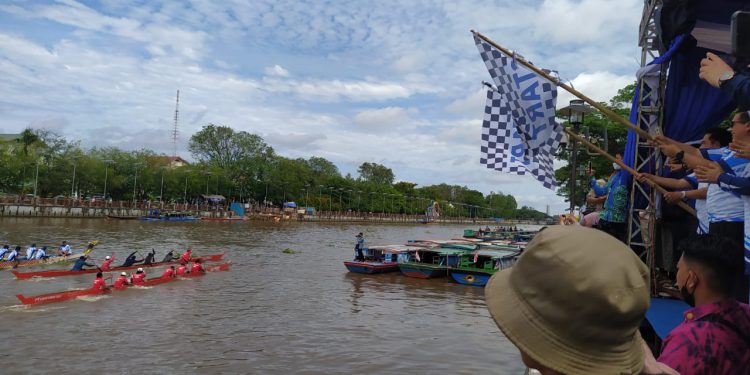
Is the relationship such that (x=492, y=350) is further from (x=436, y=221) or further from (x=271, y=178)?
(x=436, y=221)

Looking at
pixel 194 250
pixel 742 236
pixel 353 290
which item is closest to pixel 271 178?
pixel 194 250

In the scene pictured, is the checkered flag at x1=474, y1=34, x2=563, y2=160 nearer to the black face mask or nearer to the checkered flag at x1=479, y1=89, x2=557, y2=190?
the checkered flag at x1=479, y1=89, x2=557, y2=190

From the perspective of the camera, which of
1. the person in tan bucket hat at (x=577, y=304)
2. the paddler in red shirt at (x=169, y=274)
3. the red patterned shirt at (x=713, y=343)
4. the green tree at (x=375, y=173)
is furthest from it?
the green tree at (x=375, y=173)

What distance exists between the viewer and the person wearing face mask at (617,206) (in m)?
10.0

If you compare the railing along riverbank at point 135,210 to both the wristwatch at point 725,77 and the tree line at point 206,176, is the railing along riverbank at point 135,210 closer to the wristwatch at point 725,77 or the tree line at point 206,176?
the tree line at point 206,176

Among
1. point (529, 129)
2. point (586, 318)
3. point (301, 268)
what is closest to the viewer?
point (586, 318)

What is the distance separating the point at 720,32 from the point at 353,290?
15227mm

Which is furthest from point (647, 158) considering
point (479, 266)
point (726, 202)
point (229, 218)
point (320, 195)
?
point (320, 195)

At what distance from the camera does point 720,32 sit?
7496mm

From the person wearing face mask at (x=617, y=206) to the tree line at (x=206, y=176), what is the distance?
67.8 m

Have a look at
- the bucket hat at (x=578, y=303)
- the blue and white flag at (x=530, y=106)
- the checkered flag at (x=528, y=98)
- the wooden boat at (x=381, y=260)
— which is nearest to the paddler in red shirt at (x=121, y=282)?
the wooden boat at (x=381, y=260)

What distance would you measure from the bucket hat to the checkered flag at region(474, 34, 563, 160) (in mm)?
7772

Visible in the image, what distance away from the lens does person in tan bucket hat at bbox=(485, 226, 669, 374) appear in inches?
57.4

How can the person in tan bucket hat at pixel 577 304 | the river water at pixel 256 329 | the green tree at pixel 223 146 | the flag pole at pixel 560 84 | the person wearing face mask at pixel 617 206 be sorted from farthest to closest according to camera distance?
the green tree at pixel 223 146, the river water at pixel 256 329, the person wearing face mask at pixel 617 206, the flag pole at pixel 560 84, the person in tan bucket hat at pixel 577 304
